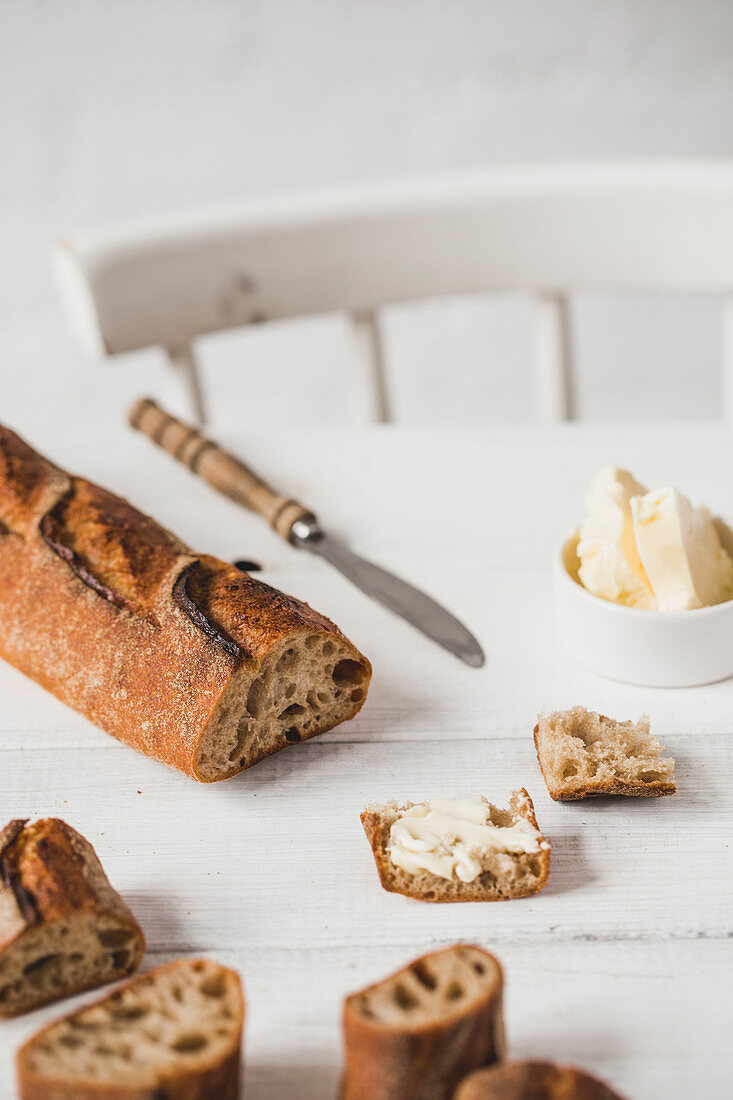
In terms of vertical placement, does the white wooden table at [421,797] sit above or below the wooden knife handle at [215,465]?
below

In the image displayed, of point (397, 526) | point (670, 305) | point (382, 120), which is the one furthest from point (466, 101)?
point (397, 526)

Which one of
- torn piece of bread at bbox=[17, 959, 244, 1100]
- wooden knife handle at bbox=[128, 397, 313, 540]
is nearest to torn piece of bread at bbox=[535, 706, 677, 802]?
torn piece of bread at bbox=[17, 959, 244, 1100]

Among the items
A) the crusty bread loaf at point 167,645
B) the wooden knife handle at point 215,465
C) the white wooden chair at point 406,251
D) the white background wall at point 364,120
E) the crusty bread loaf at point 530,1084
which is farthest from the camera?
the white background wall at point 364,120

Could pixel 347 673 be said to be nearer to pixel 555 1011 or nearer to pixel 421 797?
pixel 421 797

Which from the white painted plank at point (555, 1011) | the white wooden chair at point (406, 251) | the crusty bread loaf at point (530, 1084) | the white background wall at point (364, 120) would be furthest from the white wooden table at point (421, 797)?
the white background wall at point (364, 120)

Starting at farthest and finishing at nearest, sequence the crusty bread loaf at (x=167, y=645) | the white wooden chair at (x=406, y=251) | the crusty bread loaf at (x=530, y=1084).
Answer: the white wooden chair at (x=406, y=251)
the crusty bread loaf at (x=167, y=645)
the crusty bread loaf at (x=530, y=1084)

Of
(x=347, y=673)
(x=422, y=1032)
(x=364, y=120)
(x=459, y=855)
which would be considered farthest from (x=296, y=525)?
(x=364, y=120)

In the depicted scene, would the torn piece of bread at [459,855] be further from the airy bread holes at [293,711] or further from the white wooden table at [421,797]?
the airy bread holes at [293,711]

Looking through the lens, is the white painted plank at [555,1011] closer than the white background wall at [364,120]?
Yes
